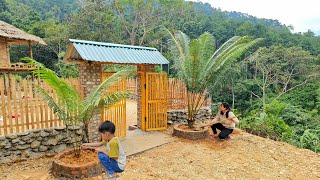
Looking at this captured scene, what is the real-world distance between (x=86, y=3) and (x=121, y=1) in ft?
11.6

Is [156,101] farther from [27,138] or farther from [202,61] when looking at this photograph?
[27,138]

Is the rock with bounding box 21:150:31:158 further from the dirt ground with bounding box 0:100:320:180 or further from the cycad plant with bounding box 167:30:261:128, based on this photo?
the cycad plant with bounding box 167:30:261:128

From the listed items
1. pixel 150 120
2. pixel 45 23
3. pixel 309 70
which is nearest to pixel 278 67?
pixel 309 70

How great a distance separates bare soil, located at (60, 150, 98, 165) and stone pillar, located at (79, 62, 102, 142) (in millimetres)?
1096

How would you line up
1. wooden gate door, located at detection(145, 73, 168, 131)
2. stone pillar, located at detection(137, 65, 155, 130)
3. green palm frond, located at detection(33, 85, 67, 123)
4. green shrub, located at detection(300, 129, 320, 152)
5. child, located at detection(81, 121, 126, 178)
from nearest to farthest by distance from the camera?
1. child, located at detection(81, 121, 126, 178)
2. green palm frond, located at detection(33, 85, 67, 123)
3. green shrub, located at detection(300, 129, 320, 152)
4. stone pillar, located at detection(137, 65, 155, 130)
5. wooden gate door, located at detection(145, 73, 168, 131)

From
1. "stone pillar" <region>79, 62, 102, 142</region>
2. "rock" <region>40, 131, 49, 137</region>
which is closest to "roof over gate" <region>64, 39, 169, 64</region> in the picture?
"stone pillar" <region>79, 62, 102, 142</region>

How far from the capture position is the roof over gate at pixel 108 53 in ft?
19.6

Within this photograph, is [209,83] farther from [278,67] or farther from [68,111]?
[278,67]

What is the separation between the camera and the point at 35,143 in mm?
5312

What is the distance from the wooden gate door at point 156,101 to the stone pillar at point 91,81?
188 cm

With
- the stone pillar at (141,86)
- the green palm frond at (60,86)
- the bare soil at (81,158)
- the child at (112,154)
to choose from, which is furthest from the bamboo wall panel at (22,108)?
the stone pillar at (141,86)

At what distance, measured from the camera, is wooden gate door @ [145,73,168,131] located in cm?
772

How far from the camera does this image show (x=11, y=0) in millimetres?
36031

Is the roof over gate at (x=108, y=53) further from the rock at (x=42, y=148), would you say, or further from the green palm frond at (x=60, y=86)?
the rock at (x=42, y=148)
